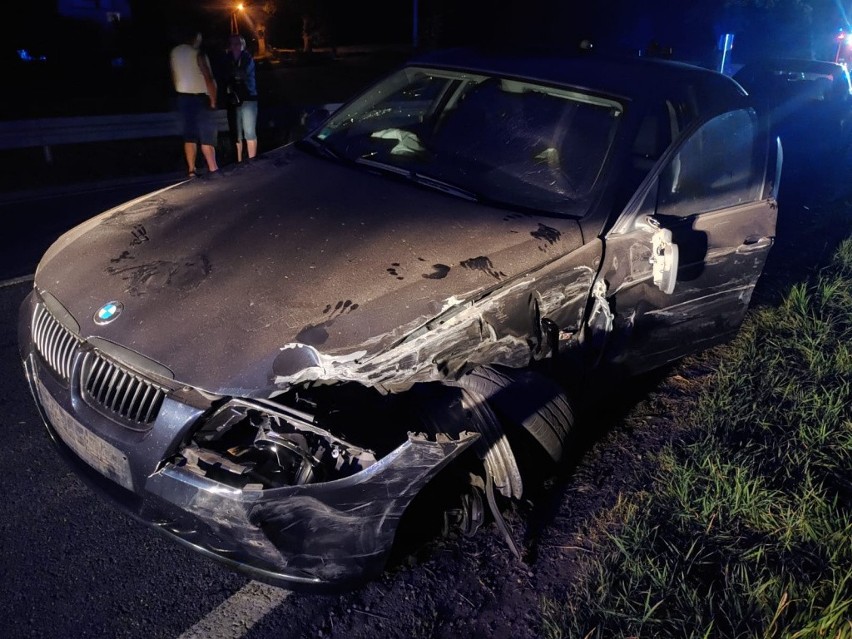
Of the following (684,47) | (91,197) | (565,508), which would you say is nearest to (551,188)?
(565,508)

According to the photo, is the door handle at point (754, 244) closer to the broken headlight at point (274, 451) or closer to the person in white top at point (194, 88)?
the broken headlight at point (274, 451)

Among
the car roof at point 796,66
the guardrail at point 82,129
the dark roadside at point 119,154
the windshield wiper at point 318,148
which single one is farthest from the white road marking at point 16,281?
the car roof at point 796,66

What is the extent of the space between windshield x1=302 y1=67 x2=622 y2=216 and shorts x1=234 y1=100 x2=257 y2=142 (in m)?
4.29

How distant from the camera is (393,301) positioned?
8.07 feet

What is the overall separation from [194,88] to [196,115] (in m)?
0.30

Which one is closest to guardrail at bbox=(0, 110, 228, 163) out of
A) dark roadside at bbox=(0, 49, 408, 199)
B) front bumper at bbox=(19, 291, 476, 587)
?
dark roadside at bbox=(0, 49, 408, 199)

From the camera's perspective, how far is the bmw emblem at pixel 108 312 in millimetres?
→ 2460

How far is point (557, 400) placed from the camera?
269 centimetres

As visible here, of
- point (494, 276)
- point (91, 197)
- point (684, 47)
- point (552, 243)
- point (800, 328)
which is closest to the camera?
point (494, 276)

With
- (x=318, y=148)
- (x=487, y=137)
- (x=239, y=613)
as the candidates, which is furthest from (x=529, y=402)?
(x=318, y=148)

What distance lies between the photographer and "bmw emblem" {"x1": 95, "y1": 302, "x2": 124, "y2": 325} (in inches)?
96.8

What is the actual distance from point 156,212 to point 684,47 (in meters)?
20.6

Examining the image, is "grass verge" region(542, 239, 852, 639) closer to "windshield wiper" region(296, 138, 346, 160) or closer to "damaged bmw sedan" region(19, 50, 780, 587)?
"damaged bmw sedan" region(19, 50, 780, 587)

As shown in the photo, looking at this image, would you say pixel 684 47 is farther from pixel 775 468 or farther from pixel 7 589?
pixel 7 589
